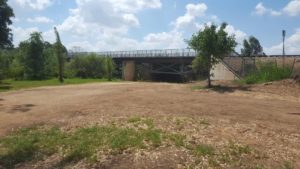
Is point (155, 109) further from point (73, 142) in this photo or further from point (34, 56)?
point (34, 56)

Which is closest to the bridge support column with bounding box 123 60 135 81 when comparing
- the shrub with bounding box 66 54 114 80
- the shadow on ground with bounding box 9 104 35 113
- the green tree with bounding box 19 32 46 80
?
the green tree with bounding box 19 32 46 80

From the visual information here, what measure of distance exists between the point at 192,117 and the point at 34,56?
142 ft

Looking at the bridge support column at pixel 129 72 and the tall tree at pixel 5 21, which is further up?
the tall tree at pixel 5 21

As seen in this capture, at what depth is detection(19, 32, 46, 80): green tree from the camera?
172 feet

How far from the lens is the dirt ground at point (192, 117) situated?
962 cm

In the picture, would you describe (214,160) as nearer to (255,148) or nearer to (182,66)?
(255,148)

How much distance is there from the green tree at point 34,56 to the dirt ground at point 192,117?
33.8 m

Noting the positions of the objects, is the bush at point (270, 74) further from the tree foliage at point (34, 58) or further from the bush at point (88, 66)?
the bush at point (88, 66)

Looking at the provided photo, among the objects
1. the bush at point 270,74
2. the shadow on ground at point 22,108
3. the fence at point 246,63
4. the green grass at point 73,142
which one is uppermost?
the fence at point 246,63

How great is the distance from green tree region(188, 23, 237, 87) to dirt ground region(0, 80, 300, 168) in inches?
190

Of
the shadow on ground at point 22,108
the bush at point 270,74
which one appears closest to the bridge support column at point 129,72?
the bush at point 270,74

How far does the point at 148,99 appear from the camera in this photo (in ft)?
59.2

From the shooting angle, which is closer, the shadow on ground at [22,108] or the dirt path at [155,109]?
the dirt path at [155,109]

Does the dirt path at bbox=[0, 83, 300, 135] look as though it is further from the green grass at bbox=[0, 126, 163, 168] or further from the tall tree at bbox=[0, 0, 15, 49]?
the tall tree at bbox=[0, 0, 15, 49]
